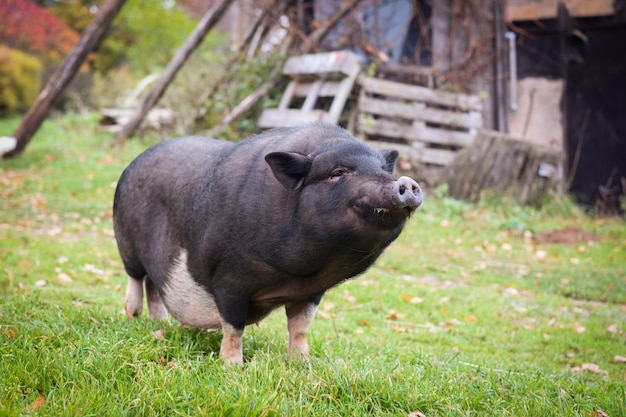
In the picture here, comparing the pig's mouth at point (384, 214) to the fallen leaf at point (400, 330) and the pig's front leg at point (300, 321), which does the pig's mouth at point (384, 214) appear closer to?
the pig's front leg at point (300, 321)

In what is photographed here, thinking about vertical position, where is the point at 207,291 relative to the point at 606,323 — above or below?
above

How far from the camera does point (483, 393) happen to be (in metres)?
3.28

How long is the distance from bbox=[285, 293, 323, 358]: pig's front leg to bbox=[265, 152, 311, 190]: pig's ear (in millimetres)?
835

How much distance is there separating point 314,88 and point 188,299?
8.63m

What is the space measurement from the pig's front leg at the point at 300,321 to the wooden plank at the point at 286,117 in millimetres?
7521

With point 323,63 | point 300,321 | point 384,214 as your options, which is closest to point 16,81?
point 323,63

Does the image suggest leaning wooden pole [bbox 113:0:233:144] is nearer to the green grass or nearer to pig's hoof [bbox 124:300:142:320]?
the green grass

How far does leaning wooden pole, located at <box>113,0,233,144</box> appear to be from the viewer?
492 inches

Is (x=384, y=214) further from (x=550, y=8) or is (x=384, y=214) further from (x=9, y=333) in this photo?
(x=550, y=8)

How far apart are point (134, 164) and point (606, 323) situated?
181 inches

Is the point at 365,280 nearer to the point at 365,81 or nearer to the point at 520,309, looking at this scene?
the point at 520,309

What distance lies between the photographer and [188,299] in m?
3.69

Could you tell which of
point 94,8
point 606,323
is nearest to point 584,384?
point 606,323

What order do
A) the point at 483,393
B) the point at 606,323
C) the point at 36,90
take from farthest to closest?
the point at 36,90
the point at 606,323
the point at 483,393
